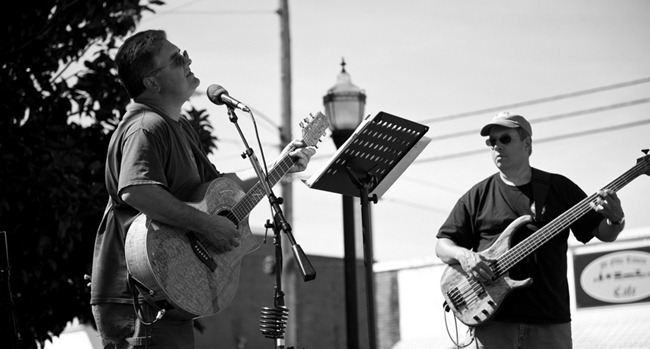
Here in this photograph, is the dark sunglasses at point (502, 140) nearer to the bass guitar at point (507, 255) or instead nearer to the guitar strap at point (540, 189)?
the guitar strap at point (540, 189)

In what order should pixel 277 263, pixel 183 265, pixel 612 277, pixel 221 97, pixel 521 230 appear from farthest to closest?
pixel 612 277, pixel 521 230, pixel 221 97, pixel 277 263, pixel 183 265

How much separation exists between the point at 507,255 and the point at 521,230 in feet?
0.66

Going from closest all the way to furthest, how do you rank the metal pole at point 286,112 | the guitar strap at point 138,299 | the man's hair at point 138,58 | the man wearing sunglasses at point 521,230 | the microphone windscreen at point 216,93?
the guitar strap at point 138,299
the man's hair at point 138,58
the microphone windscreen at point 216,93
the man wearing sunglasses at point 521,230
the metal pole at point 286,112

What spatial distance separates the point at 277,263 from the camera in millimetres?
5016

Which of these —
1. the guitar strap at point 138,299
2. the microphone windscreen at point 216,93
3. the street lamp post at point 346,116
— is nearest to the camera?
the guitar strap at point 138,299

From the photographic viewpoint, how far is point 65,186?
861 centimetres

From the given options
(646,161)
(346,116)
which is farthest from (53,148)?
(646,161)

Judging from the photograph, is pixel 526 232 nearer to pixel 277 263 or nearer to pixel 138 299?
pixel 277 263

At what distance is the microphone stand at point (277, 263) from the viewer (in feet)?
15.5

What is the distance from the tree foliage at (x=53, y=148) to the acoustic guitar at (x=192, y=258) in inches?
147

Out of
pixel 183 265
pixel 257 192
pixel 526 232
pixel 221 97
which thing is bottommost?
pixel 183 265

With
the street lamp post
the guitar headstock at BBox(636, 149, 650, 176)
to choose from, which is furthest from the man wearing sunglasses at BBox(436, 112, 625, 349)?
the street lamp post

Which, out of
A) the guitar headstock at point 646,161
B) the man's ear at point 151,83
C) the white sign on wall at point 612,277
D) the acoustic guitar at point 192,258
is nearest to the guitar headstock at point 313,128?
the acoustic guitar at point 192,258

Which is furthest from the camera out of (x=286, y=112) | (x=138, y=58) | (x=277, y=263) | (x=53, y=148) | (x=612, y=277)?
(x=286, y=112)
